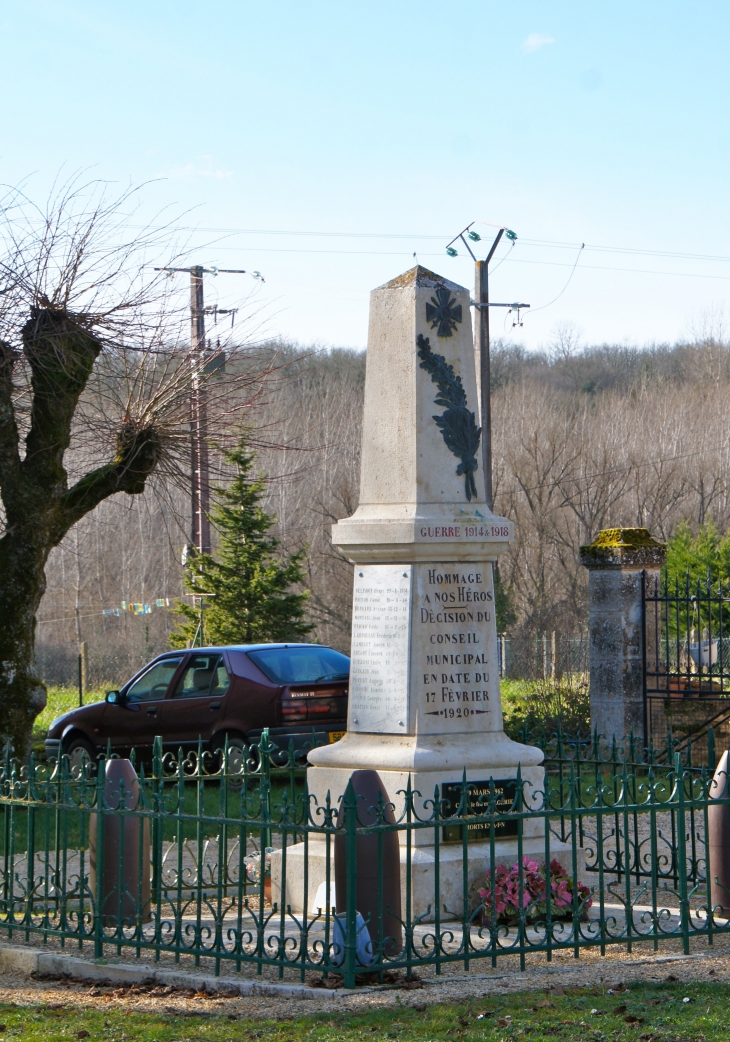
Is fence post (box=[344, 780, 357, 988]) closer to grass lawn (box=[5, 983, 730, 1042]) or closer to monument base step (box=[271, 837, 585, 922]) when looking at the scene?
grass lawn (box=[5, 983, 730, 1042])

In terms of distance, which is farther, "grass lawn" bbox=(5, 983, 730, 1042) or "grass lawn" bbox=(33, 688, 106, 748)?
"grass lawn" bbox=(33, 688, 106, 748)

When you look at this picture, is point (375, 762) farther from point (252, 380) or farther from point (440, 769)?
point (252, 380)

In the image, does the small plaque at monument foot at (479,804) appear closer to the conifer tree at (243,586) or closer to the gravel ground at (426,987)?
the gravel ground at (426,987)

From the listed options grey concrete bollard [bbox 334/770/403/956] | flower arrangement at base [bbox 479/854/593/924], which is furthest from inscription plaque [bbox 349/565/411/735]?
grey concrete bollard [bbox 334/770/403/956]

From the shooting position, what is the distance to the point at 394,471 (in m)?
7.41

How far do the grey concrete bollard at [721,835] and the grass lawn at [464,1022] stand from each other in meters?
1.57

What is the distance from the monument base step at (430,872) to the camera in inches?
266

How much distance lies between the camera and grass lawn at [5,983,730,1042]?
4836mm

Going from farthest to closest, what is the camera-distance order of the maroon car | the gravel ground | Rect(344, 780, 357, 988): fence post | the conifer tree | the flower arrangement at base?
the conifer tree
the maroon car
the flower arrangement at base
Rect(344, 780, 357, 988): fence post
the gravel ground

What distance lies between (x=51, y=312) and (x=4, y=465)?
157 cm

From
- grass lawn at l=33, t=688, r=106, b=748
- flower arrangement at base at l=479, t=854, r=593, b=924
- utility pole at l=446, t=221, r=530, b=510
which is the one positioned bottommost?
grass lawn at l=33, t=688, r=106, b=748

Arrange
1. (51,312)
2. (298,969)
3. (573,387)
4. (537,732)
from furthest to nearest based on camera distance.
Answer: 1. (573,387)
2. (51,312)
3. (537,732)
4. (298,969)

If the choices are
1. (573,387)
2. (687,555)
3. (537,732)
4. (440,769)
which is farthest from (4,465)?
(573,387)

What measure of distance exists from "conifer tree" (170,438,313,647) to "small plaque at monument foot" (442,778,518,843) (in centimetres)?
1613
